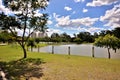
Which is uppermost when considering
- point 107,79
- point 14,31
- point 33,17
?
point 33,17

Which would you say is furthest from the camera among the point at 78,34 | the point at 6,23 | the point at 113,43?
the point at 78,34

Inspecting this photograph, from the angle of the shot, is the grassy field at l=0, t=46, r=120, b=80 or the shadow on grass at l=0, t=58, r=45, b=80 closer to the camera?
the grassy field at l=0, t=46, r=120, b=80

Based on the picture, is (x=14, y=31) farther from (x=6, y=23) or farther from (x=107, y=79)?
(x=107, y=79)

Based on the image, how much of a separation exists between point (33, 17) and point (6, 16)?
110 inches

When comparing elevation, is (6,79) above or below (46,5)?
below

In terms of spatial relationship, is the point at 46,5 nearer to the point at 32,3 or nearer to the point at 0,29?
the point at 32,3

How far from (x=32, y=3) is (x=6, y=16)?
303 cm

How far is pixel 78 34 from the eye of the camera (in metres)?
141

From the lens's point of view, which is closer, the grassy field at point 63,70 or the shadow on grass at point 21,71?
the grassy field at point 63,70

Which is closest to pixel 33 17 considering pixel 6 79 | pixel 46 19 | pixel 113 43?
pixel 46 19

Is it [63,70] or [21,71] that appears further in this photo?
[63,70]

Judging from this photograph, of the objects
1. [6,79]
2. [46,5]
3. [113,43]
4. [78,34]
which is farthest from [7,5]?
[78,34]

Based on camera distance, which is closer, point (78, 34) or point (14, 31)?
point (14, 31)

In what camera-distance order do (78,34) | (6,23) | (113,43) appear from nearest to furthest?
1. (6,23)
2. (113,43)
3. (78,34)
